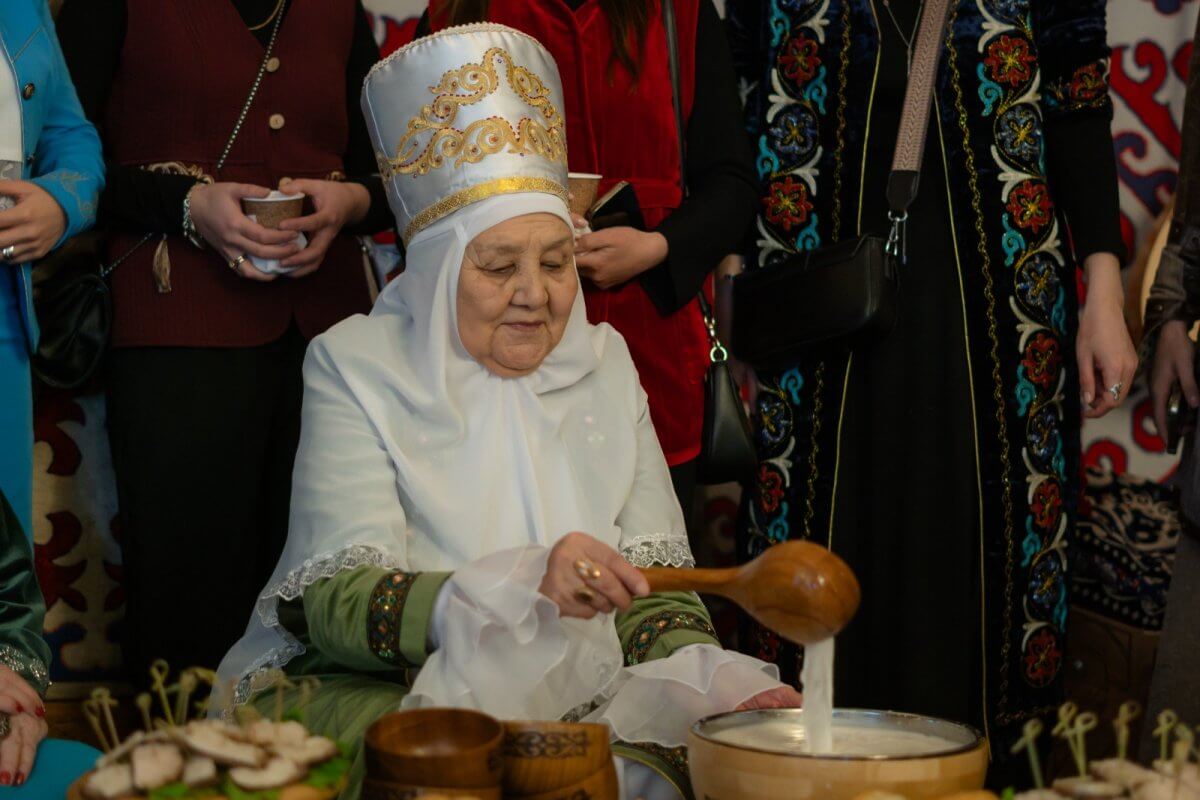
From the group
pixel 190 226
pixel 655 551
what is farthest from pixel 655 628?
pixel 190 226

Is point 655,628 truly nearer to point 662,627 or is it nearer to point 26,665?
point 662,627

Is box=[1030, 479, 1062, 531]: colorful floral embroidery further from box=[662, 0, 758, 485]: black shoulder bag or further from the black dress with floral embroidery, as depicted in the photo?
box=[662, 0, 758, 485]: black shoulder bag

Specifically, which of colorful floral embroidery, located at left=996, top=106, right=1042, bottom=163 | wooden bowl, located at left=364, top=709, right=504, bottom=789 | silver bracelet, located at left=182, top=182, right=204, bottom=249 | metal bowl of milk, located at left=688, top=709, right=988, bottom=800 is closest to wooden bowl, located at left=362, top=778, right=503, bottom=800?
wooden bowl, located at left=364, top=709, right=504, bottom=789

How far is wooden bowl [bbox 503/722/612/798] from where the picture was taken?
1.31m

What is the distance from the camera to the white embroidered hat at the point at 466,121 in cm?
204

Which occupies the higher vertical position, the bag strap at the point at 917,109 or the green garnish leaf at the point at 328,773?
the bag strap at the point at 917,109

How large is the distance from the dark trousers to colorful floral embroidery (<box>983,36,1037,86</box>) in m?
1.38

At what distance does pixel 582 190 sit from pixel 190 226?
0.72 metres

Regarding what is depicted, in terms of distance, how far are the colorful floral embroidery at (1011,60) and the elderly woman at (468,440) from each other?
0.81 m

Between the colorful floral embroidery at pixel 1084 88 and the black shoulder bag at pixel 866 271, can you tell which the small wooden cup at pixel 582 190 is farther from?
the colorful floral embroidery at pixel 1084 88

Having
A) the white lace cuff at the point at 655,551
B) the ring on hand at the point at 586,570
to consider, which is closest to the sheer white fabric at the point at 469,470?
the white lace cuff at the point at 655,551

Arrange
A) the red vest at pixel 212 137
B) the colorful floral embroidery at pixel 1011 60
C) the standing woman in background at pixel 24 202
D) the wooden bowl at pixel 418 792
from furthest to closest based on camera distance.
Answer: the red vest at pixel 212 137 < the colorful floral embroidery at pixel 1011 60 < the standing woman in background at pixel 24 202 < the wooden bowl at pixel 418 792

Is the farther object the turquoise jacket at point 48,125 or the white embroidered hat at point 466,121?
the turquoise jacket at point 48,125

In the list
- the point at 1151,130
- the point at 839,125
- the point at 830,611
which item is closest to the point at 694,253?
the point at 839,125
